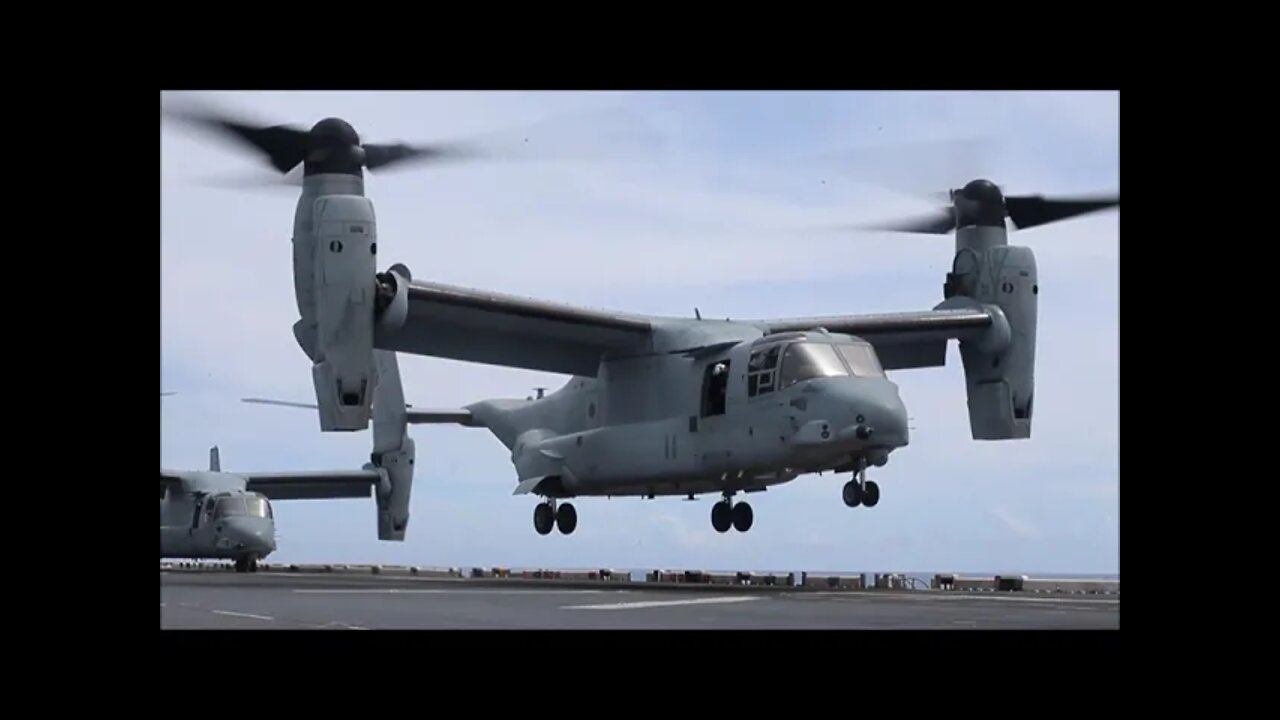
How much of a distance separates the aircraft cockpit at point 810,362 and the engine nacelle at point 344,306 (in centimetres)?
683

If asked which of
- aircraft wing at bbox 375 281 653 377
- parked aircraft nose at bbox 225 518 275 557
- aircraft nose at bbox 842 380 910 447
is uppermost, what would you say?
aircraft wing at bbox 375 281 653 377

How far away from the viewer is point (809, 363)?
89.7ft

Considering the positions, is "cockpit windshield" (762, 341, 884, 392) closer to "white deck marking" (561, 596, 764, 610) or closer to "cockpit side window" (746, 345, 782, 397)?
"cockpit side window" (746, 345, 782, 397)

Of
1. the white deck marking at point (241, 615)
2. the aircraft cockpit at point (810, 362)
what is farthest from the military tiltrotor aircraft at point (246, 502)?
the white deck marking at point (241, 615)

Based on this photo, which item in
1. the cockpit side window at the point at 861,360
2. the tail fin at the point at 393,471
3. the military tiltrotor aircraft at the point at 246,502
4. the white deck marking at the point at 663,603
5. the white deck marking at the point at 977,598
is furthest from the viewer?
the tail fin at the point at 393,471

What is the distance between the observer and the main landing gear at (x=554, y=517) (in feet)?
116

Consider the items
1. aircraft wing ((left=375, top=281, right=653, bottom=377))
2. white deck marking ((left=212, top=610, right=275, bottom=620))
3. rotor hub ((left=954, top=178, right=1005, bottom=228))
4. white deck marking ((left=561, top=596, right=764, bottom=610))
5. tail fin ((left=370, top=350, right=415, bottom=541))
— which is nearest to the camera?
white deck marking ((left=212, top=610, right=275, bottom=620))

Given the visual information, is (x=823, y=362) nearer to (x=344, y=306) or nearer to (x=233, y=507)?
(x=344, y=306)

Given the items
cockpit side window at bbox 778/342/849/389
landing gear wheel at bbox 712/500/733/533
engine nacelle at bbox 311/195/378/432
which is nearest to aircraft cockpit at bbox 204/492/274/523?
landing gear wheel at bbox 712/500/733/533

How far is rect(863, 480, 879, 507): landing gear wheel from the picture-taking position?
2825cm

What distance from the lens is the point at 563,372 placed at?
34875 mm

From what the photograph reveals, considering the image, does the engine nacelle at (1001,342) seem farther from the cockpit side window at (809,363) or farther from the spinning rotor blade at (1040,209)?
the cockpit side window at (809,363)
